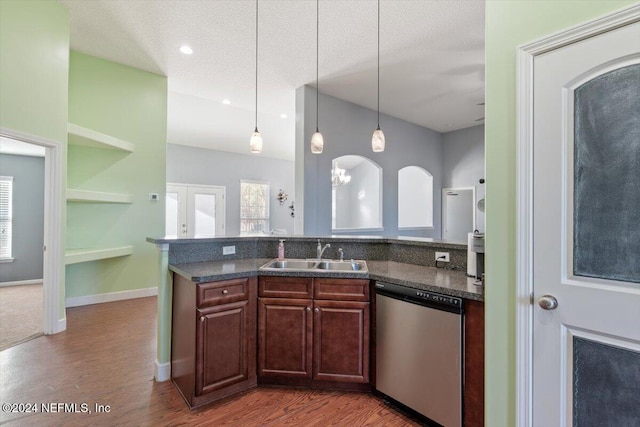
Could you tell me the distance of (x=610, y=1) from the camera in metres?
1.29

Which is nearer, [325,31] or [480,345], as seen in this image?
[480,345]

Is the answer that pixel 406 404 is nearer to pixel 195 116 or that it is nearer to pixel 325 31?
pixel 325 31

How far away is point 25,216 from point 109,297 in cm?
306

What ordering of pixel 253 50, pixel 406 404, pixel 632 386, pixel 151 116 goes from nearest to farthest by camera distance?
pixel 632 386 → pixel 406 404 → pixel 253 50 → pixel 151 116

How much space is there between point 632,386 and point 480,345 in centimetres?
58

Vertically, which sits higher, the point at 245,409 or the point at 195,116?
the point at 195,116

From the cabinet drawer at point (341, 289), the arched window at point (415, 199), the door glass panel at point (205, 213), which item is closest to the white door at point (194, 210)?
the door glass panel at point (205, 213)

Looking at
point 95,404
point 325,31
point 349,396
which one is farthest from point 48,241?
point 325,31

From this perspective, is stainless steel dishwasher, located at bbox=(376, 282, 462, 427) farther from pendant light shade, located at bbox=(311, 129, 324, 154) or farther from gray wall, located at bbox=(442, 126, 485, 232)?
gray wall, located at bbox=(442, 126, 485, 232)

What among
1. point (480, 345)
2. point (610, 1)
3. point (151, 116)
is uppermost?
point (151, 116)

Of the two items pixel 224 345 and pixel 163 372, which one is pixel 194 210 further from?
pixel 224 345

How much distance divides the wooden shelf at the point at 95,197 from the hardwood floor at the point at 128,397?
1642mm

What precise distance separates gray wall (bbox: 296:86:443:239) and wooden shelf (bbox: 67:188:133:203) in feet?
8.23

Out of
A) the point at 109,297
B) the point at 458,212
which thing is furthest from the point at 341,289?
the point at 458,212
